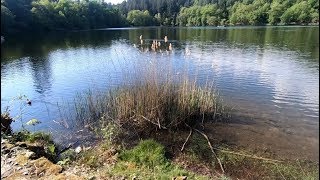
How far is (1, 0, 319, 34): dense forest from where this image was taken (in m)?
69.1

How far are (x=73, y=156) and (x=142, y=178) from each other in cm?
243

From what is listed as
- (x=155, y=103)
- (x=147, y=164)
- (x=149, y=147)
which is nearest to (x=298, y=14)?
(x=155, y=103)

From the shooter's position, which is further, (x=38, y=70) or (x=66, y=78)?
(x=38, y=70)

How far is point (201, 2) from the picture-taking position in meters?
146

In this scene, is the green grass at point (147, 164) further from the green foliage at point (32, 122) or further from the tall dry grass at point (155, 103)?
the green foliage at point (32, 122)

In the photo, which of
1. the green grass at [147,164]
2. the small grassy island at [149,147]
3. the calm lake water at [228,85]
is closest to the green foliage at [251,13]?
the calm lake water at [228,85]

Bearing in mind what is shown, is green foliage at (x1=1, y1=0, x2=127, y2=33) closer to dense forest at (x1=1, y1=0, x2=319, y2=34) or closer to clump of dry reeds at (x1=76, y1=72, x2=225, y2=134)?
dense forest at (x1=1, y1=0, x2=319, y2=34)

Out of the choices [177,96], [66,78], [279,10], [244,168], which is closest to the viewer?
[244,168]

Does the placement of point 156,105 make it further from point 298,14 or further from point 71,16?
point 71,16

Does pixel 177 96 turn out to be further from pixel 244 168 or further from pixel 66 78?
pixel 66 78

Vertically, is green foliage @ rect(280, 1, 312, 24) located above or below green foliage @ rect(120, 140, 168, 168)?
above

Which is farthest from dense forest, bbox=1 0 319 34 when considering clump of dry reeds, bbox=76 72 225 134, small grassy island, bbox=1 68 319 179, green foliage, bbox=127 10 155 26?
small grassy island, bbox=1 68 319 179

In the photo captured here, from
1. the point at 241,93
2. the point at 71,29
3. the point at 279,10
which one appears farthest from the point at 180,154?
the point at 71,29

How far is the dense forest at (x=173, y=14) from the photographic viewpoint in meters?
69.1
